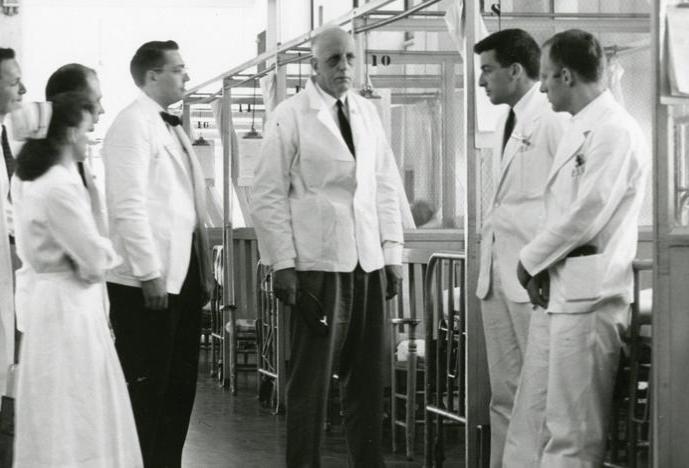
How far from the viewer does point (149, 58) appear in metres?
A: 5.21

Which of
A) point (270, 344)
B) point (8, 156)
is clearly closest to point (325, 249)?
point (8, 156)

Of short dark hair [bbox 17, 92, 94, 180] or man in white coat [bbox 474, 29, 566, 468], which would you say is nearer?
short dark hair [bbox 17, 92, 94, 180]

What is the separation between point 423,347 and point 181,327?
1.80 m

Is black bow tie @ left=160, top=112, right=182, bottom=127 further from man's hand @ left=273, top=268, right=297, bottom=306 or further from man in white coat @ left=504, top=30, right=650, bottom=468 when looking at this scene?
man in white coat @ left=504, top=30, right=650, bottom=468

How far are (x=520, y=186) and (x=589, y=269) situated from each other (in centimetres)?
64

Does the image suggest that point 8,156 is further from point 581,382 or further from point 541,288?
point 581,382

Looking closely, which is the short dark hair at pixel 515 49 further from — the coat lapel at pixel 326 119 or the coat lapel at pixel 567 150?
the coat lapel at pixel 326 119

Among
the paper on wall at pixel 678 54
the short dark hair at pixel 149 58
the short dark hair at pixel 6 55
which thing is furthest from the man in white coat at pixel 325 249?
the paper on wall at pixel 678 54

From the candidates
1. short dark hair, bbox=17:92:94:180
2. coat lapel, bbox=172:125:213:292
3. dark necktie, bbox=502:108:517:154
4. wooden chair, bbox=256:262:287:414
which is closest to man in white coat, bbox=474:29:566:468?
dark necktie, bbox=502:108:517:154

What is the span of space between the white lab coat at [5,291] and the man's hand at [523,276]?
2050 millimetres

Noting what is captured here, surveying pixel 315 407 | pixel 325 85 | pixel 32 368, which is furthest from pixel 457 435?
pixel 32 368

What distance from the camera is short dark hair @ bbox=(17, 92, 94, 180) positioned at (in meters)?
4.34

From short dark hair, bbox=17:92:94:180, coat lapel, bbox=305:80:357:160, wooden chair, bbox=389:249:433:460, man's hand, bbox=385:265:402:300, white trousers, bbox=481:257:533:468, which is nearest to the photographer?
short dark hair, bbox=17:92:94:180

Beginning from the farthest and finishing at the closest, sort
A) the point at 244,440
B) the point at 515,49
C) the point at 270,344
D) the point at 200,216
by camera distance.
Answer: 1. the point at 270,344
2. the point at 244,440
3. the point at 200,216
4. the point at 515,49
